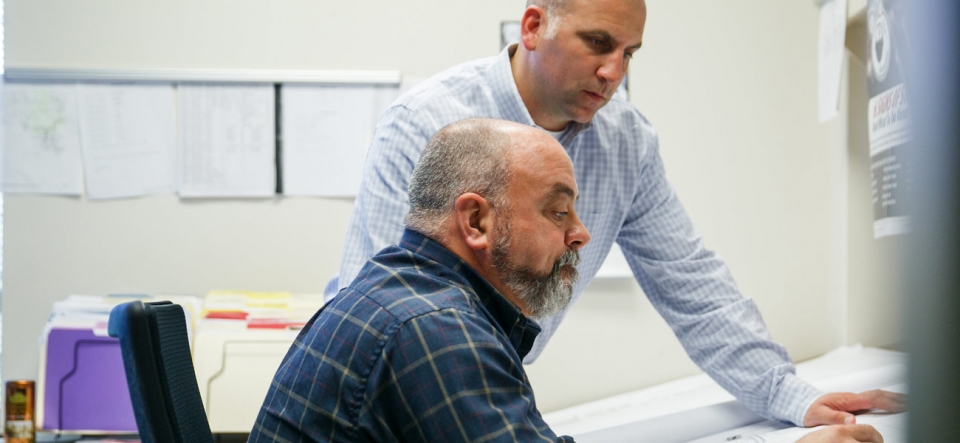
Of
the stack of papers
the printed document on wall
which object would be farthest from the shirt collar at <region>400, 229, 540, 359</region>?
the printed document on wall

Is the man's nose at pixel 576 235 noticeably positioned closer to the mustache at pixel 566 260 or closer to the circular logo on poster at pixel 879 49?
the mustache at pixel 566 260

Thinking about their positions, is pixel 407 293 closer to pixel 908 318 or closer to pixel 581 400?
pixel 908 318

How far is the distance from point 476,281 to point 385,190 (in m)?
0.38

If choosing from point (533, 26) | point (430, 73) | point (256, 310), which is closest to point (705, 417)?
point (533, 26)

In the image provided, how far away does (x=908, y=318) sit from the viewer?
0.71 ft

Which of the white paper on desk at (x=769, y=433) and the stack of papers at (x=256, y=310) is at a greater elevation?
the stack of papers at (x=256, y=310)

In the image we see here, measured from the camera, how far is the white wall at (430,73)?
2.57 meters

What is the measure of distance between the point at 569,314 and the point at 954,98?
2465mm

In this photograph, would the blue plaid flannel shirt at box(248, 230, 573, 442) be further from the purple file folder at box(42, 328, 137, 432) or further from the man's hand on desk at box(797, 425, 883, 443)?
the purple file folder at box(42, 328, 137, 432)

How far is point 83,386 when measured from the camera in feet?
7.20

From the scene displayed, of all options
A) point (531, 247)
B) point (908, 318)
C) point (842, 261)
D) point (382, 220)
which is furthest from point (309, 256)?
point (908, 318)

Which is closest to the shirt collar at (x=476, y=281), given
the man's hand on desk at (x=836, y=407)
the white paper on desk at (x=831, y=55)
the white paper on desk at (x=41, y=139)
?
the man's hand on desk at (x=836, y=407)

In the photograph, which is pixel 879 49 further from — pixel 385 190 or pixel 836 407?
pixel 385 190

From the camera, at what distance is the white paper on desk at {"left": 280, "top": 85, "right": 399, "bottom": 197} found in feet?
8.61
